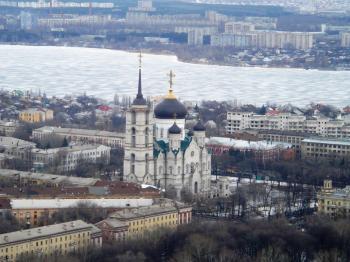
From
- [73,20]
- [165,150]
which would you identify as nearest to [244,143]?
[165,150]

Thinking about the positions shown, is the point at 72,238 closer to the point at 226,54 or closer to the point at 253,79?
the point at 253,79

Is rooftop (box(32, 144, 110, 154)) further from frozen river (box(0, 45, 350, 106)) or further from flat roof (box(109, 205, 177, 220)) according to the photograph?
frozen river (box(0, 45, 350, 106))

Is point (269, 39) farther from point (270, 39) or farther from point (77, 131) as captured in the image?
point (77, 131)

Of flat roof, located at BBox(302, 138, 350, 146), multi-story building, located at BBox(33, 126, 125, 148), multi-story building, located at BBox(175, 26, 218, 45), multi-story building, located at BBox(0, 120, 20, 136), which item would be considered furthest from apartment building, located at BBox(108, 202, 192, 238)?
multi-story building, located at BBox(175, 26, 218, 45)

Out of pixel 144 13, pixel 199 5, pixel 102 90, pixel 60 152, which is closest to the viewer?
pixel 60 152

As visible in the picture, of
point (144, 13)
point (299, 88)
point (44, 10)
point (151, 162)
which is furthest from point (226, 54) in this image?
point (151, 162)

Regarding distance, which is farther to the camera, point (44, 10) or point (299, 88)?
point (44, 10)
